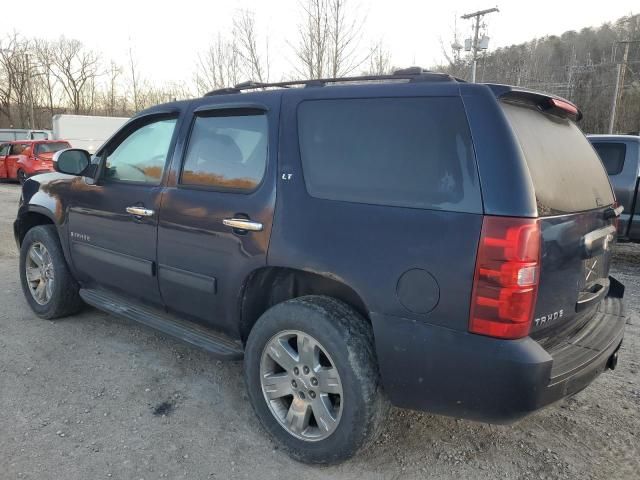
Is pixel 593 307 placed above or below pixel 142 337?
above

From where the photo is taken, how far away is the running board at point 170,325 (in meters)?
2.93

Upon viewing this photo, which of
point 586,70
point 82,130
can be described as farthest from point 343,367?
point 586,70

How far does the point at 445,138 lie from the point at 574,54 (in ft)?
139

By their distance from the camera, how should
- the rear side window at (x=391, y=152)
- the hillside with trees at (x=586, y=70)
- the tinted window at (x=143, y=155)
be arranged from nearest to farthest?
the rear side window at (x=391, y=152) < the tinted window at (x=143, y=155) < the hillside with trees at (x=586, y=70)

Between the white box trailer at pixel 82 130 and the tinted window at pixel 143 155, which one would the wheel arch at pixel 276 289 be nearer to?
the tinted window at pixel 143 155

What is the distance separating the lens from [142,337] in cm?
408

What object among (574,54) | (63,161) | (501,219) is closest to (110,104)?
(574,54)

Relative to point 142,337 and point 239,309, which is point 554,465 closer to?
point 239,309

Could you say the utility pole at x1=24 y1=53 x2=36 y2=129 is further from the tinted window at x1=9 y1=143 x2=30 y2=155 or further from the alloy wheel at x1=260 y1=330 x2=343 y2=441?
the alloy wheel at x1=260 y1=330 x2=343 y2=441

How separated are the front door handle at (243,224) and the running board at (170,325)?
0.74m

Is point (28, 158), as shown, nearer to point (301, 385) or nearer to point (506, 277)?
point (301, 385)

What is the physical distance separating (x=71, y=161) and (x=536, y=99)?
127 inches

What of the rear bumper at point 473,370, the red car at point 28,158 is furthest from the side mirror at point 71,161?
the red car at point 28,158

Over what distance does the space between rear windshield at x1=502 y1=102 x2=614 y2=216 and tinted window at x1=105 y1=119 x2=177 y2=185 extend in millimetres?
2192
